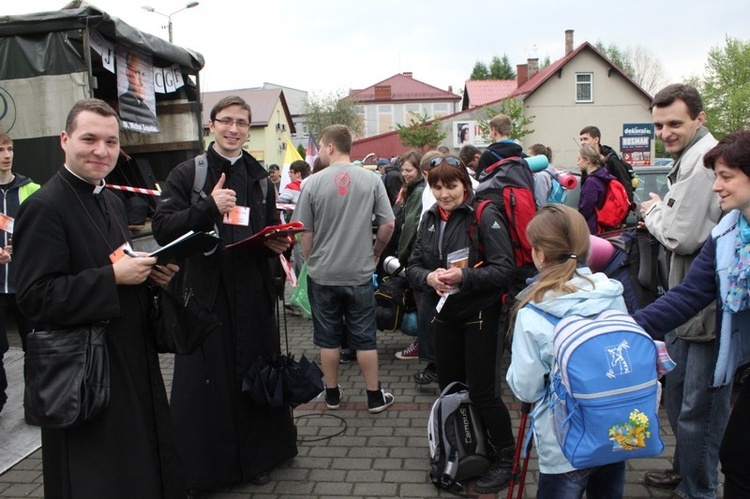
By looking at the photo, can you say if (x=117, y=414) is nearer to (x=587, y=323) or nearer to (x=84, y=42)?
(x=587, y=323)

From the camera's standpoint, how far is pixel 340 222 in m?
4.79

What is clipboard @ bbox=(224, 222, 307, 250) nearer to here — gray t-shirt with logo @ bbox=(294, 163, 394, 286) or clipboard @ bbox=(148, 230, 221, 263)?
clipboard @ bbox=(148, 230, 221, 263)

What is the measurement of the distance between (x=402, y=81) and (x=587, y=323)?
268ft

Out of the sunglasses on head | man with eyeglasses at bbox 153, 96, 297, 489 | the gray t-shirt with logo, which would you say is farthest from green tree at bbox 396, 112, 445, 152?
man with eyeglasses at bbox 153, 96, 297, 489

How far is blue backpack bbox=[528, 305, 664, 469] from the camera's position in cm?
228

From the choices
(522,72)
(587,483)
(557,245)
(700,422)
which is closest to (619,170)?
(700,422)

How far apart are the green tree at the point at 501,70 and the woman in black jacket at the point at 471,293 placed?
94109 millimetres

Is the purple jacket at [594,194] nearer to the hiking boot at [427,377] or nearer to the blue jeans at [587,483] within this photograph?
the hiking boot at [427,377]

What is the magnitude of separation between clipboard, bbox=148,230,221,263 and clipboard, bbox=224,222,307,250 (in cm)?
68

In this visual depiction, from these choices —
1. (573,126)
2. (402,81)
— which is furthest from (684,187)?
(402,81)

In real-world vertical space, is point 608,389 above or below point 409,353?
above

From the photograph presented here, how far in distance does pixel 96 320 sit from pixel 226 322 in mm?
1261

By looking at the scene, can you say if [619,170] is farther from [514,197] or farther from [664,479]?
[664,479]

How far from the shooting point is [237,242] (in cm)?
362
